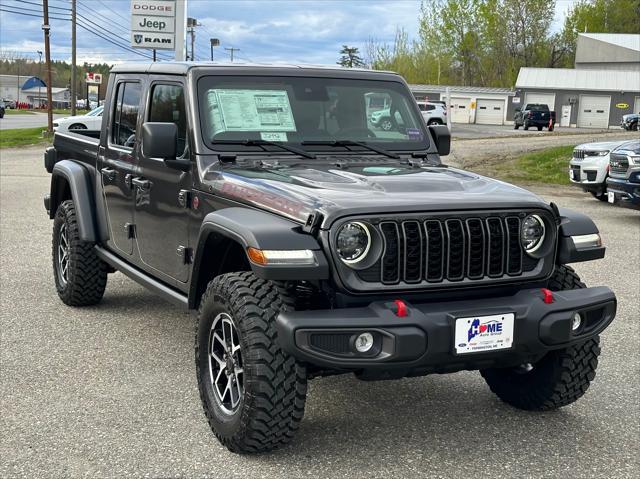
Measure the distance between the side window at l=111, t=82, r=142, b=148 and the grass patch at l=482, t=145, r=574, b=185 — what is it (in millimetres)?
14542

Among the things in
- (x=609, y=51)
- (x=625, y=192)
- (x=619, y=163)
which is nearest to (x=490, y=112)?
(x=609, y=51)

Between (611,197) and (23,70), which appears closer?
(611,197)

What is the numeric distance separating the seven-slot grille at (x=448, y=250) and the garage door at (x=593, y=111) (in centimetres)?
6131

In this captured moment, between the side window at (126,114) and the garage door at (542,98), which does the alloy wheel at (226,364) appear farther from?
the garage door at (542,98)

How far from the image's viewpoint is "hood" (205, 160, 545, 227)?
3670 millimetres

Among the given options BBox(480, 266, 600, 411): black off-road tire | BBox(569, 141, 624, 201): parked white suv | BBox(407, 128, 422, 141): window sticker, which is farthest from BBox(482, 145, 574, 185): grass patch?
BBox(480, 266, 600, 411): black off-road tire

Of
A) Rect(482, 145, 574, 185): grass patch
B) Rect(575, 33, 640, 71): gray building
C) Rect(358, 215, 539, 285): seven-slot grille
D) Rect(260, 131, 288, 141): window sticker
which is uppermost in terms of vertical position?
Rect(575, 33, 640, 71): gray building

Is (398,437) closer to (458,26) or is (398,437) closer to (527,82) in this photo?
(527,82)

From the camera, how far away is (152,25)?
33.3 m

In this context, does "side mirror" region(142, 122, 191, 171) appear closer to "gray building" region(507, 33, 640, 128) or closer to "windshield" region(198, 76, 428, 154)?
"windshield" region(198, 76, 428, 154)

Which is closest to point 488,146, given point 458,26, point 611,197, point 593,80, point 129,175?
point 611,197

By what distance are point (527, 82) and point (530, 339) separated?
63.1 meters

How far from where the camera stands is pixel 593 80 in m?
61.8

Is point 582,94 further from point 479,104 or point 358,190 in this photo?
point 358,190
